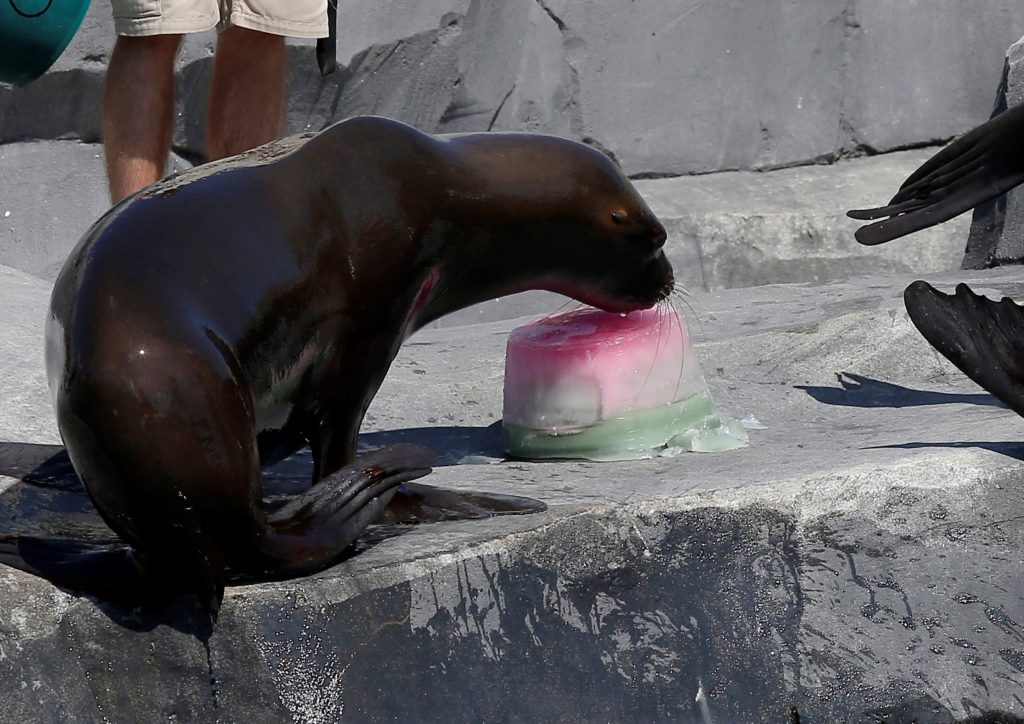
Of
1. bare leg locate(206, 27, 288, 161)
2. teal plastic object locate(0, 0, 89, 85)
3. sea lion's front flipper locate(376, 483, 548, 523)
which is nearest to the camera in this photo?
sea lion's front flipper locate(376, 483, 548, 523)

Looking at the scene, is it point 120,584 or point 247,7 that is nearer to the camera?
point 120,584

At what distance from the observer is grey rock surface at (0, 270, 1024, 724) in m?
2.14

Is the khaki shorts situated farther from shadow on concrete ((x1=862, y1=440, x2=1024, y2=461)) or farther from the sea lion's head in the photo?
shadow on concrete ((x1=862, y1=440, x2=1024, y2=461))

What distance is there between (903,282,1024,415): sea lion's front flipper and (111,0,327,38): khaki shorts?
185 centimetres

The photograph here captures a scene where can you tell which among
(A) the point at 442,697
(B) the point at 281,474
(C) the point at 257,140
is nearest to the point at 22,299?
(C) the point at 257,140

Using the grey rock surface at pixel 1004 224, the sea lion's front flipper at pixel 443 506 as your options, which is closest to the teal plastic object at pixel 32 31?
the sea lion's front flipper at pixel 443 506

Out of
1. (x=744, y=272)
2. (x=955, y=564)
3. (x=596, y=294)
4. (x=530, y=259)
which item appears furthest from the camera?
(x=744, y=272)

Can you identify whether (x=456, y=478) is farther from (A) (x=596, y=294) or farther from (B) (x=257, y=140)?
(B) (x=257, y=140)

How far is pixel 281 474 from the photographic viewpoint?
9.89ft

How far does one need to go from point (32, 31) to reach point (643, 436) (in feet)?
5.51

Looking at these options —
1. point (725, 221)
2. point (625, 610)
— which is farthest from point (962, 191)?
point (725, 221)

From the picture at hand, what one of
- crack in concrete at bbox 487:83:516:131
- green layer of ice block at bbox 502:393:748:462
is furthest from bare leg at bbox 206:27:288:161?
crack in concrete at bbox 487:83:516:131

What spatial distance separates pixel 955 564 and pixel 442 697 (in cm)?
97

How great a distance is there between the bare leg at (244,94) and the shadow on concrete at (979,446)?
6.51ft
